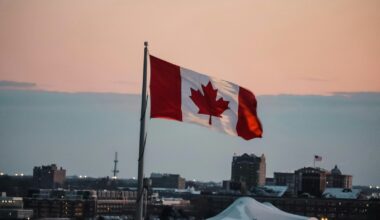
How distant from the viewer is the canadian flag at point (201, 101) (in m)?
13.1

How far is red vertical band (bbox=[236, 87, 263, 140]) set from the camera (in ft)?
44.2

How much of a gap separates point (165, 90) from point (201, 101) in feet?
1.65

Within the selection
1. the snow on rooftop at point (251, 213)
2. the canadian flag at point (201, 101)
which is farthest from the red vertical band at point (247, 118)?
the snow on rooftop at point (251, 213)

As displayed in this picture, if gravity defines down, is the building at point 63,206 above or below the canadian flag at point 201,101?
below

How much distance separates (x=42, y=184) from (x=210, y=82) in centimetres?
17842

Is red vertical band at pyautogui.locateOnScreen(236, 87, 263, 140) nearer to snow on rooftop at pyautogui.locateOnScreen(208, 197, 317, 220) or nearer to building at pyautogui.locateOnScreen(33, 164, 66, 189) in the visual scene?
snow on rooftop at pyautogui.locateOnScreen(208, 197, 317, 220)

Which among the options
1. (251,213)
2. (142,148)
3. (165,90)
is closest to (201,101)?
(165,90)

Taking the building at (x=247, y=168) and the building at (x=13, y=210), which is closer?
the building at (x=13, y=210)

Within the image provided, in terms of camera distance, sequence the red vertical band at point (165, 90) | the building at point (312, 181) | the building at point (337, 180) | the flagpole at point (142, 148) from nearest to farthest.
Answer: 1. the flagpole at point (142, 148)
2. the red vertical band at point (165, 90)
3. the building at point (312, 181)
4. the building at point (337, 180)

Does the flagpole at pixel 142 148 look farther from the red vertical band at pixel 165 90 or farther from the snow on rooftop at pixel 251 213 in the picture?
the snow on rooftop at pixel 251 213

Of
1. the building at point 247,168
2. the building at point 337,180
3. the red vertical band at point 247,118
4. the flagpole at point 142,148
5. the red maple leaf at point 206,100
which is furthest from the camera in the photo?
the building at point 247,168

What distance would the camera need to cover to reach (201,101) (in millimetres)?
13242

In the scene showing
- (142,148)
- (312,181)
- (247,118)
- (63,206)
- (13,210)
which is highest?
(312,181)

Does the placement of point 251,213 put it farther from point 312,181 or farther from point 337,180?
point 337,180
